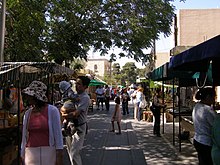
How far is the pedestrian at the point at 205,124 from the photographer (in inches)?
174

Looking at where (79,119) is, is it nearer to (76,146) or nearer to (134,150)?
(76,146)

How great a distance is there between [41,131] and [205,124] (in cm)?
228

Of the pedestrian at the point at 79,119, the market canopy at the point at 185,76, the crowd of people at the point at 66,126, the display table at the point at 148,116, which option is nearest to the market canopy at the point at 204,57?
the market canopy at the point at 185,76

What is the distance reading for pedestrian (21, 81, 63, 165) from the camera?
11.7ft

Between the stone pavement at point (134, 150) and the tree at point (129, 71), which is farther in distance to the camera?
the tree at point (129, 71)

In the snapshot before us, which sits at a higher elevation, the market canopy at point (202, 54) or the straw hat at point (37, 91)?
the market canopy at point (202, 54)

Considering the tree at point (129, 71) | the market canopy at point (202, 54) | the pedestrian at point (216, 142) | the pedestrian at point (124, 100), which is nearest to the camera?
the pedestrian at point (216, 142)

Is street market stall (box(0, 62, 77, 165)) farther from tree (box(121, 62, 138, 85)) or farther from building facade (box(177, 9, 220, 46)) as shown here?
tree (box(121, 62, 138, 85))

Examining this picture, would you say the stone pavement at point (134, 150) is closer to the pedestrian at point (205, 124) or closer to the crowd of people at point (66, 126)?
the crowd of people at point (66, 126)

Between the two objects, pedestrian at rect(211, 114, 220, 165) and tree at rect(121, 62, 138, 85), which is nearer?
pedestrian at rect(211, 114, 220, 165)

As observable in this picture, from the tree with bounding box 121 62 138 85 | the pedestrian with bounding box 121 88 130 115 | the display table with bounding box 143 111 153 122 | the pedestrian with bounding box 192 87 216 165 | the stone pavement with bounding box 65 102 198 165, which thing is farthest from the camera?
the tree with bounding box 121 62 138 85

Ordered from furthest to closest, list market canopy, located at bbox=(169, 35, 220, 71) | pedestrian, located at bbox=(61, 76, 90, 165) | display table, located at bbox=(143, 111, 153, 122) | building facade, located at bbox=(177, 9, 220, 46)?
building facade, located at bbox=(177, 9, 220, 46) < display table, located at bbox=(143, 111, 153, 122) < pedestrian, located at bbox=(61, 76, 90, 165) < market canopy, located at bbox=(169, 35, 220, 71)

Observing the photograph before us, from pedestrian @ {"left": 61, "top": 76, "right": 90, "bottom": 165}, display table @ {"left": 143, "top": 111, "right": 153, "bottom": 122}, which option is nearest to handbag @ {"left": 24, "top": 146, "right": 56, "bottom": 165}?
pedestrian @ {"left": 61, "top": 76, "right": 90, "bottom": 165}

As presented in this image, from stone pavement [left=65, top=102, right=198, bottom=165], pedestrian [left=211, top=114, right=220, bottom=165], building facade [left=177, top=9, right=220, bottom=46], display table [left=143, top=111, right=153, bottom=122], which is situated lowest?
stone pavement [left=65, top=102, right=198, bottom=165]
